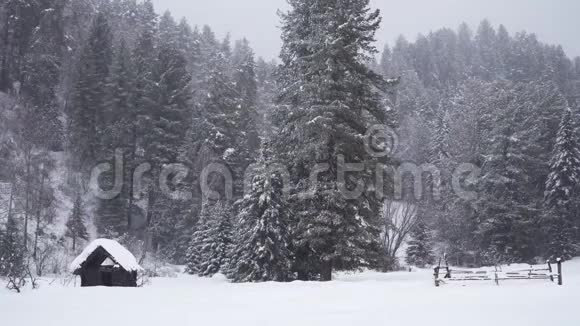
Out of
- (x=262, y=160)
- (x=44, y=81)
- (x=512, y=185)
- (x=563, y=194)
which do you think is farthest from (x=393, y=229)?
(x=44, y=81)

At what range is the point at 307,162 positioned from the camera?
22.8 m

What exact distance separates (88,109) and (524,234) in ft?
133

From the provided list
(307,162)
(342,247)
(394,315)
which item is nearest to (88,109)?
(307,162)

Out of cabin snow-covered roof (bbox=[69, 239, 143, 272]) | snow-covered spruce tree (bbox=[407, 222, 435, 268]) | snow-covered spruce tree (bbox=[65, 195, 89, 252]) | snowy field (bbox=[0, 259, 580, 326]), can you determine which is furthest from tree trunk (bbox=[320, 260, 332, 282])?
snow-covered spruce tree (bbox=[407, 222, 435, 268])

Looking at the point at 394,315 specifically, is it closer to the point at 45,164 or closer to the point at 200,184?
the point at 200,184

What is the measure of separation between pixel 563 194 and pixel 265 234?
31.3 m

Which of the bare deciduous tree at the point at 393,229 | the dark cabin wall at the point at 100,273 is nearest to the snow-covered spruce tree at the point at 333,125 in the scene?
the bare deciduous tree at the point at 393,229

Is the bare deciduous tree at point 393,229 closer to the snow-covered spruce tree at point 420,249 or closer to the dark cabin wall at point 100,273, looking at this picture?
the snow-covered spruce tree at point 420,249

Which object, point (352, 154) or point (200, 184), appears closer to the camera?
point (352, 154)

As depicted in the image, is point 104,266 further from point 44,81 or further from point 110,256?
point 44,81

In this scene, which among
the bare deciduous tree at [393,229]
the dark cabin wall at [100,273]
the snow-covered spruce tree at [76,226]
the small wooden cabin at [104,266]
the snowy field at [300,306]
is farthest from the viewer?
the snow-covered spruce tree at [76,226]

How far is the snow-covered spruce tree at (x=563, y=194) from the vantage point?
4094cm

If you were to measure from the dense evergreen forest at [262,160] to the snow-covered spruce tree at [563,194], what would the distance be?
0.16 metres

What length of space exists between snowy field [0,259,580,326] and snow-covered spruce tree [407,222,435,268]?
100ft
